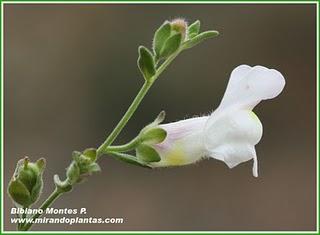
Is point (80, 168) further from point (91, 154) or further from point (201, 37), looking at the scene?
point (201, 37)

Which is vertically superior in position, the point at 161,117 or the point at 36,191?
the point at 161,117

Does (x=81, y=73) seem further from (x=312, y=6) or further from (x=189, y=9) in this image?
(x=312, y=6)

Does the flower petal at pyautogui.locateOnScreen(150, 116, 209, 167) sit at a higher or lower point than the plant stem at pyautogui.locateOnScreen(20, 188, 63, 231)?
higher

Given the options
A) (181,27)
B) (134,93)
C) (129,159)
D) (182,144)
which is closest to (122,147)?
(129,159)

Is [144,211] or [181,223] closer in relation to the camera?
[181,223]

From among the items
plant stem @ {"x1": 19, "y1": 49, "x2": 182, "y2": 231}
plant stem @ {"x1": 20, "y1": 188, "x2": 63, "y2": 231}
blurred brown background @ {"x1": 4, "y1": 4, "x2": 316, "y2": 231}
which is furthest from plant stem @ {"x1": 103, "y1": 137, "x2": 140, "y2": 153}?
blurred brown background @ {"x1": 4, "y1": 4, "x2": 316, "y2": 231}

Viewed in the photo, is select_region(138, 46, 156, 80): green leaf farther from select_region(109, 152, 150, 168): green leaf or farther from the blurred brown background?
the blurred brown background

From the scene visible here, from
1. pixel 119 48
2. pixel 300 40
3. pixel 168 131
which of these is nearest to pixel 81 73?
pixel 119 48
